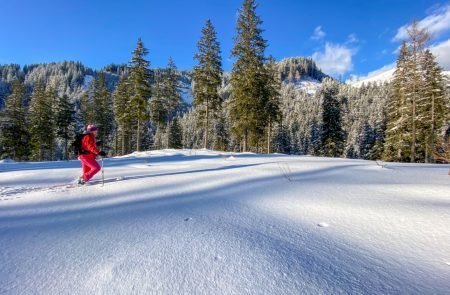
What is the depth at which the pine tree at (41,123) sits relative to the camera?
1394 inches

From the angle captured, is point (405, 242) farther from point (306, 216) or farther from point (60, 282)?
point (60, 282)

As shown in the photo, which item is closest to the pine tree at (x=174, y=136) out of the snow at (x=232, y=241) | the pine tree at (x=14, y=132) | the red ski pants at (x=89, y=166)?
the pine tree at (x=14, y=132)

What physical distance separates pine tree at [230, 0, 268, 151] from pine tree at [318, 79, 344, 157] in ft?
41.9

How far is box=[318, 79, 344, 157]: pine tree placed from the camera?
1398 inches

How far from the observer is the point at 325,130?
36.3m

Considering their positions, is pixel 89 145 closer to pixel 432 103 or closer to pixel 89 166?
pixel 89 166

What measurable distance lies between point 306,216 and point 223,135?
58.3 m

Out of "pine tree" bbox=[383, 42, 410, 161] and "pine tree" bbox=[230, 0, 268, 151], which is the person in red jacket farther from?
"pine tree" bbox=[383, 42, 410, 161]

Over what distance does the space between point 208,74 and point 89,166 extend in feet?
78.6

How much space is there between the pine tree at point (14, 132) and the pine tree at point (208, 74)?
77.4 ft

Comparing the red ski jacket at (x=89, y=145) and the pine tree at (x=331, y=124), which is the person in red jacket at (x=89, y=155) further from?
the pine tree at (x=331, y=124)

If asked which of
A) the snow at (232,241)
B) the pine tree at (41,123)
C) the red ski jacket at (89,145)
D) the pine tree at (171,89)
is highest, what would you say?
the pine tree at (171,89)

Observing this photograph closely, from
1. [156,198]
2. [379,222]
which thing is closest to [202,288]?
[379,222]

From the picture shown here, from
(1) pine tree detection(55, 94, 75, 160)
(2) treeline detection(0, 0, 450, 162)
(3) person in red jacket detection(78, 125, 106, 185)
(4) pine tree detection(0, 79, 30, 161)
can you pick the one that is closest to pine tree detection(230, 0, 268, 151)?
(2) treeline detection(0, 0, 450, 162)
